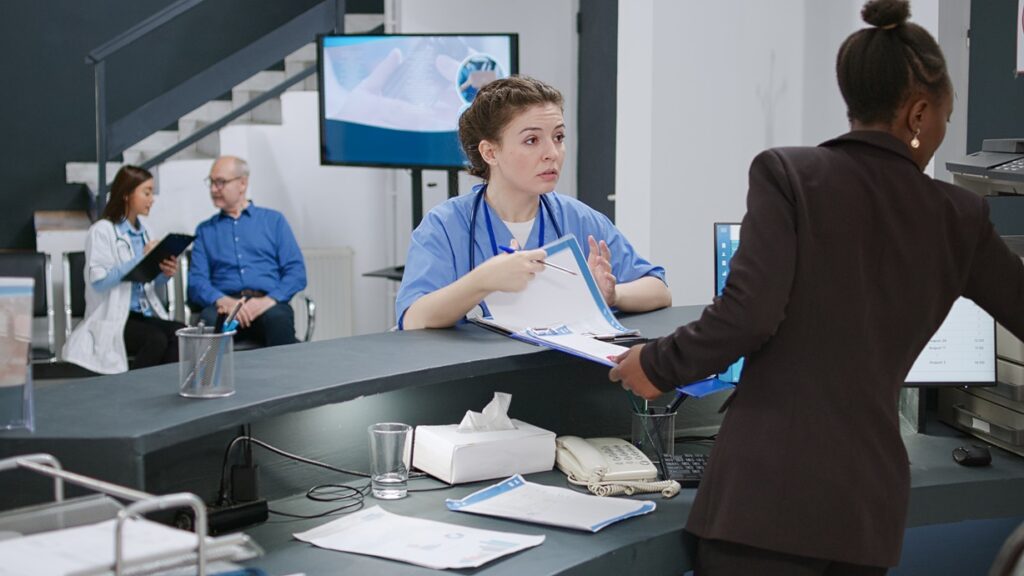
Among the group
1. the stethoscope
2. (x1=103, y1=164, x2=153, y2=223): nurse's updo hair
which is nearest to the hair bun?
the stethoscope

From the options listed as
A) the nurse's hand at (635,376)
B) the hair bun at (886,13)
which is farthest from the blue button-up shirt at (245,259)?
the hair bun at (886,13)

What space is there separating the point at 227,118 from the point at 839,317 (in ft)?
20.4

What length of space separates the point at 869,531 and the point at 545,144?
1.24 metres

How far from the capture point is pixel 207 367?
171cm

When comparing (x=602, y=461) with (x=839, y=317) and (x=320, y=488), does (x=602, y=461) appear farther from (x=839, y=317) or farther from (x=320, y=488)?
(x=839, y=317)

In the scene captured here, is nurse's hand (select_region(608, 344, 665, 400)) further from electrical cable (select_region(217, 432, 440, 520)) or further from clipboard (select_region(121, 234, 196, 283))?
clipboard (select_region(121, 234, 196, 283))

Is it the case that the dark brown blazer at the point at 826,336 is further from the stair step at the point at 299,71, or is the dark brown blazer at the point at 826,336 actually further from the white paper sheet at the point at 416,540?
the stair step at the point at 299,71

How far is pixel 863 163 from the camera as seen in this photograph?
1.64 m

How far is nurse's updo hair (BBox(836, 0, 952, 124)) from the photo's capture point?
1.60 metres

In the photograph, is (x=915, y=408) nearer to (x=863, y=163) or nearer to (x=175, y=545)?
(x=863, y=163)

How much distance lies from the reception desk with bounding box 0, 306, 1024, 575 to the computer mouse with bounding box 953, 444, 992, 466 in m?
0.03

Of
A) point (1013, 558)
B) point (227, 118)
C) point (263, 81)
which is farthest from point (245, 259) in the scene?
point (1013, 558)

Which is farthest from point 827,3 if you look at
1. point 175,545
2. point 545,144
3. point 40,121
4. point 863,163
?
point 40,121

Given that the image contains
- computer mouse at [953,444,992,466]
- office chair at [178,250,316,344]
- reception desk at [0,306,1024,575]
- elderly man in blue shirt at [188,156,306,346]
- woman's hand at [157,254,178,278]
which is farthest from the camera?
elderly man in blue shirt at [188,156,306,346]
